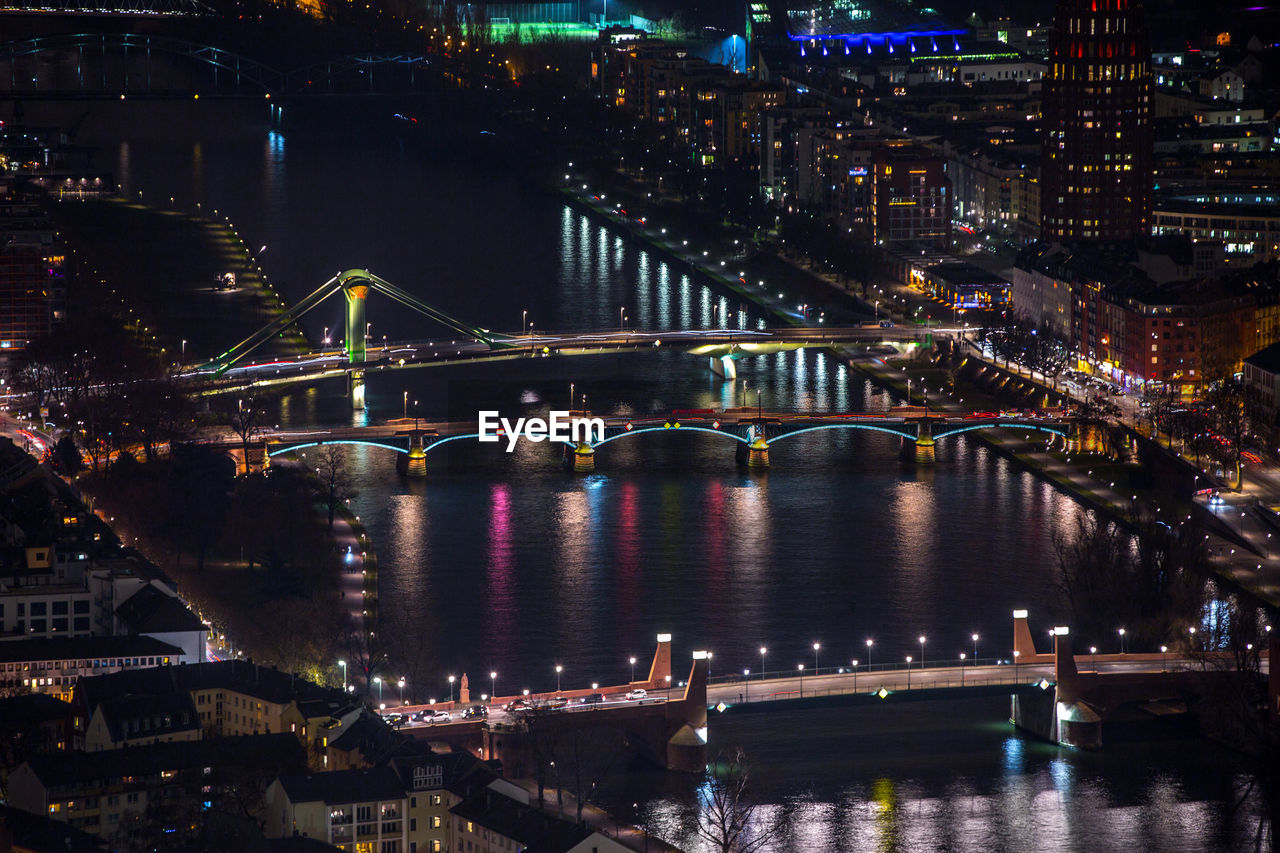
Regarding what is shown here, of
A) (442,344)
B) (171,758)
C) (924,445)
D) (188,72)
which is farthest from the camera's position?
(188,72)

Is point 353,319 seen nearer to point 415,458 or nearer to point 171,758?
point 415,458

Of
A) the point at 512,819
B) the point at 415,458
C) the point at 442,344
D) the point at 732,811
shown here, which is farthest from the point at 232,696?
the point at 442,344

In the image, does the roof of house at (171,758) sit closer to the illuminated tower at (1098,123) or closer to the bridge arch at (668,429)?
the bridge arch at (668,429)

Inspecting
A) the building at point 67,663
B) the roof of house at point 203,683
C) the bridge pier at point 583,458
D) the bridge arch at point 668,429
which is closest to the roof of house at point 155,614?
the building at point 67,663

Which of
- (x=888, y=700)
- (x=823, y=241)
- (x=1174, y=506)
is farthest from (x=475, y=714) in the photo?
(x=823, y=241)

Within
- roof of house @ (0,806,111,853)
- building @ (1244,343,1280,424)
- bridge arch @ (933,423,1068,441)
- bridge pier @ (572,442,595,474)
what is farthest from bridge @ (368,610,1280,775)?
bridge arch @ (933,423,1068,441)

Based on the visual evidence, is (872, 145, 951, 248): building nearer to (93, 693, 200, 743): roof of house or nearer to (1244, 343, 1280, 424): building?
(1244, 343, 1280, 424): building
